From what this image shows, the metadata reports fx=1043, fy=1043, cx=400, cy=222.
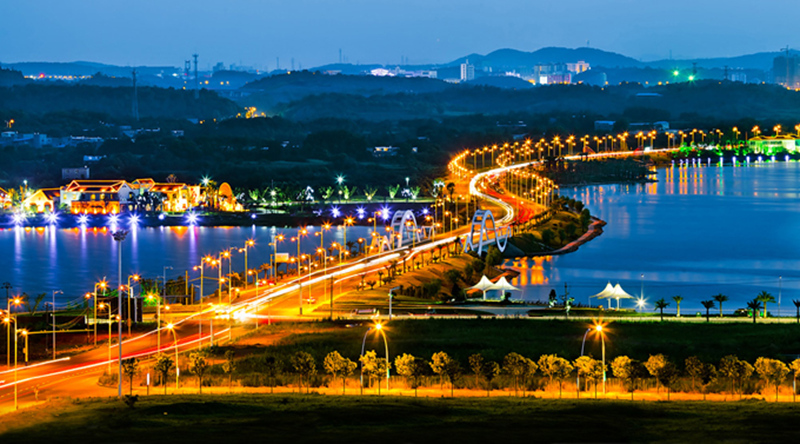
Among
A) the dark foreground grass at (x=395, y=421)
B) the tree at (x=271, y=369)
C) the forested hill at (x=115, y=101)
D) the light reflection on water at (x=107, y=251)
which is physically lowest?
the dark foreground grass at (x=395, y=421)

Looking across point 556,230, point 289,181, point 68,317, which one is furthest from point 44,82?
point 68,317

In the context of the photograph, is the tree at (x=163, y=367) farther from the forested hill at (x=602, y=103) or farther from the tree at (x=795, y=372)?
the forested hill at (x=602, y=103)

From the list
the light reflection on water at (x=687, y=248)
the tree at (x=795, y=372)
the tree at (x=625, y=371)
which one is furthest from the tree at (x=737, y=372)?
the light reflection on water at (x=687, y=248)

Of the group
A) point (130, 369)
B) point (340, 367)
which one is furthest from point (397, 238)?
point (130, 369)

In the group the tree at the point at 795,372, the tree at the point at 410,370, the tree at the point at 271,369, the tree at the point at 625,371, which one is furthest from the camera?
the tree at the point at 271,369

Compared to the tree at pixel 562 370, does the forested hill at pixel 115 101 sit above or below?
above

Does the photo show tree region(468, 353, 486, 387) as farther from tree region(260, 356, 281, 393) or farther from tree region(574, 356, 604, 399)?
tree region(260, 356, 281, 393)

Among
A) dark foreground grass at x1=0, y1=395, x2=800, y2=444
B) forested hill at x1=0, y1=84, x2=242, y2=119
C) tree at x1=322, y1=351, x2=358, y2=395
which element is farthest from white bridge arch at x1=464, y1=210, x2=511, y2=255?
forested hill at x1=0, y1=84, x2=242, y2=119
